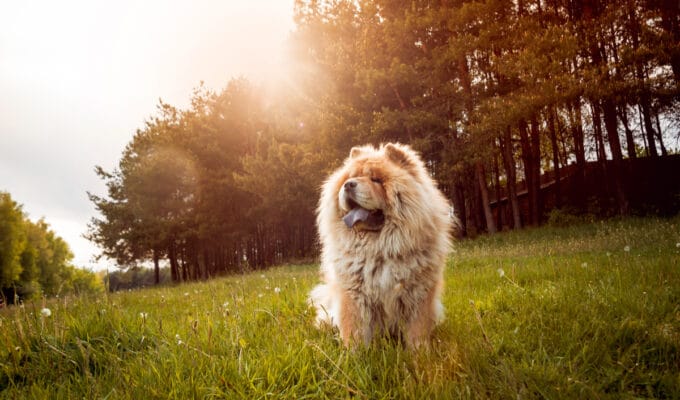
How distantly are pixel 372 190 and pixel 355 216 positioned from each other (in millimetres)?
319

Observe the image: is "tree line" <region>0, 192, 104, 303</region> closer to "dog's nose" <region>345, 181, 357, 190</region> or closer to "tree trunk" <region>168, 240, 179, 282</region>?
"tree trunk" <region>168, 240, 179, 282</region>

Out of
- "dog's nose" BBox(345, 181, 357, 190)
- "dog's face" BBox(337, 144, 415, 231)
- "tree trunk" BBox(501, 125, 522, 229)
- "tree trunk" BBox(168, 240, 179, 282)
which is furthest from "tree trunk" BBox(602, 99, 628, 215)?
"tree trunk" BBox(168, 240, 179, 282)

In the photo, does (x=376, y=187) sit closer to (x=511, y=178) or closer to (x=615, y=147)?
(x=511, y=178)

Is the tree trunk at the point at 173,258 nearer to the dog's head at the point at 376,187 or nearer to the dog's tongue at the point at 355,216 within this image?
the dog's head at the point at 376,187

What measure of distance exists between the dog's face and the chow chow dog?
10 mm

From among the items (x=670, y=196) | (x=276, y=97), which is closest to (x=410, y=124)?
(x=276, y=97)

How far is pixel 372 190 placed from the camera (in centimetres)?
354

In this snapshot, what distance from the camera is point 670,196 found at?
16.2 meters

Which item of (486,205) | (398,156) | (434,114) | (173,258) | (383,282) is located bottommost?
(173,258)

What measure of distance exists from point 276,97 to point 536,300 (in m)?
21.9

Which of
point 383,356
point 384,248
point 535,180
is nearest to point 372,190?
point 384,248

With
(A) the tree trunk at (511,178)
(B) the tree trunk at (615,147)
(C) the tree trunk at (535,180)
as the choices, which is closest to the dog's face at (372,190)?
(A) the tree trunk at (511,178)

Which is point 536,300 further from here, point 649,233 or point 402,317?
point 649,233

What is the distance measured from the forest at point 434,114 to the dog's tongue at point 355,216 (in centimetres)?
1141
